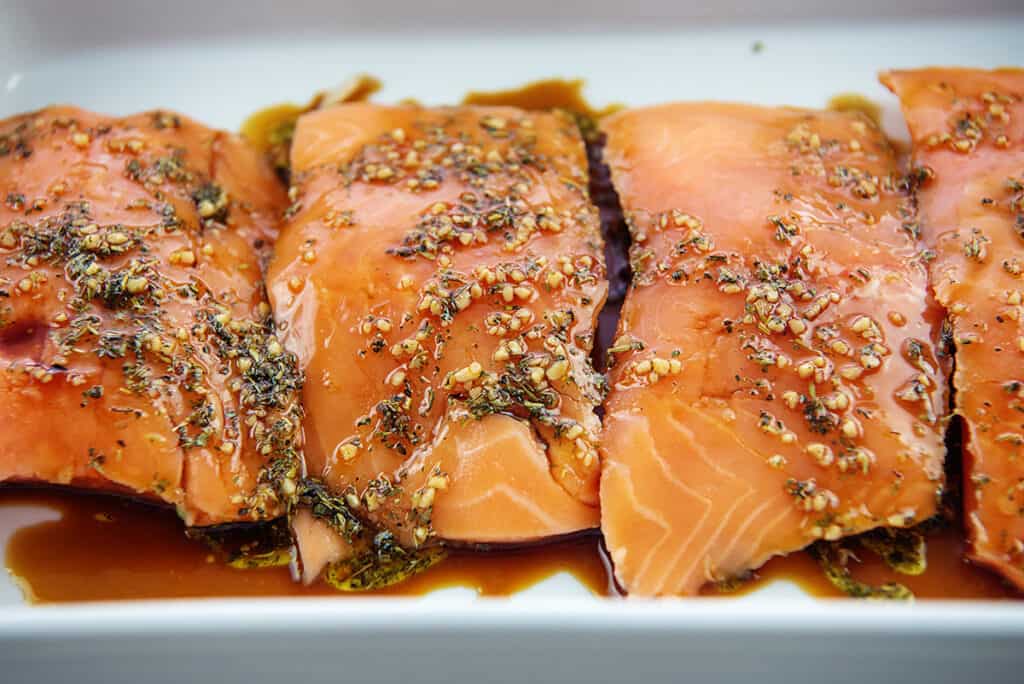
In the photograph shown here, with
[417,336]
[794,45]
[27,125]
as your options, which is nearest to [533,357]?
[417,336]

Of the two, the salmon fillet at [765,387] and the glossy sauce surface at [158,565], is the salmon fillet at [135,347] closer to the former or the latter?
the glossy sauce surface at [158,565]

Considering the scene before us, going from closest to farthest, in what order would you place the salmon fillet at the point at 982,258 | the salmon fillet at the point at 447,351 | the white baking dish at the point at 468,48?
the salmon fillet at the point at 982,258 → the salmon fillet at the point at 447,351 → the white baking dish at the point at 468,48

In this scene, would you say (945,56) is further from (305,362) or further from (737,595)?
(305,362)

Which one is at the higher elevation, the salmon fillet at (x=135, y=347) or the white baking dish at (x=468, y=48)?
the white baking dish at (x=468, y=48)

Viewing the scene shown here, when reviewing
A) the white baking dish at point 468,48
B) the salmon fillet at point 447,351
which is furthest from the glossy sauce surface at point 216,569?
the white baking dish at point 468,48

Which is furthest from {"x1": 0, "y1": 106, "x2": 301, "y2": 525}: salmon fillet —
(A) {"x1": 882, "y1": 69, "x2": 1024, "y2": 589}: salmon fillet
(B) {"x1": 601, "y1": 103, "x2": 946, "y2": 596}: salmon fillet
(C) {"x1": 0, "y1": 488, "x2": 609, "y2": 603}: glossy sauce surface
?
(A) {"x1": 882, "y1": 69, "x2": 1024, "y2": 589}: salmon fillet

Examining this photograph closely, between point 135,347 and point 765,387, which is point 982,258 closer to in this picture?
point 765,387
